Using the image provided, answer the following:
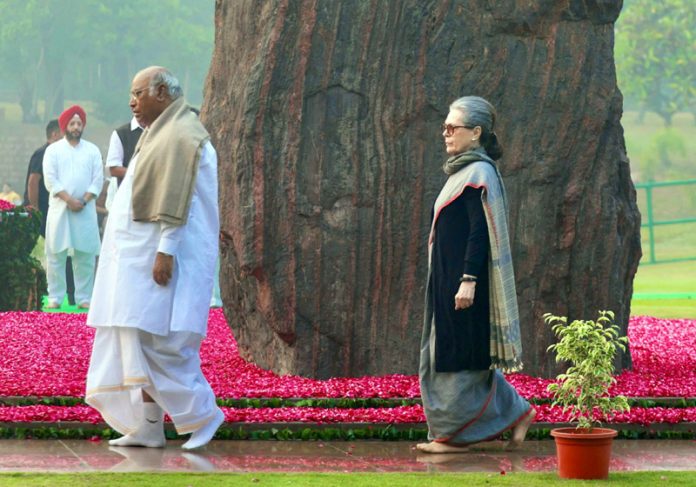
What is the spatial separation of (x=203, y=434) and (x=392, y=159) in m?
3.16

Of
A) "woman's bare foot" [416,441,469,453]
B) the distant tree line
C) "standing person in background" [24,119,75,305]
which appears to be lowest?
"woman's bare foot" [416,441,469,453]

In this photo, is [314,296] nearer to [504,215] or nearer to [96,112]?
[504,215]

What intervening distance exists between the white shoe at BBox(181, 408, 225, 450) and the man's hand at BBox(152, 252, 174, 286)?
87 cm

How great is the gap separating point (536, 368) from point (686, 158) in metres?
47.7

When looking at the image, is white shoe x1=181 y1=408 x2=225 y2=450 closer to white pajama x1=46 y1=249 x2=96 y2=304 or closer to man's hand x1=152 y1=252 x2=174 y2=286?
man's hand x1=152 y1=252 x2=174 y2=286

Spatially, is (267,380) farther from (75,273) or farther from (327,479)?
(75,273)

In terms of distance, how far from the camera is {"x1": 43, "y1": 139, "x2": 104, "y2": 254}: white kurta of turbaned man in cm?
1844

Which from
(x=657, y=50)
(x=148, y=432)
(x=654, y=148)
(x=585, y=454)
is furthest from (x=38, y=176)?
(x=657, y=50)

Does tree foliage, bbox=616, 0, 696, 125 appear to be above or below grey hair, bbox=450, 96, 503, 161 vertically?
above

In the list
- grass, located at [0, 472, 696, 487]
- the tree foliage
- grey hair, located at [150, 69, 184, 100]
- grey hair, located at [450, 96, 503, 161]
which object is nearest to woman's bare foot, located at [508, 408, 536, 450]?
grass, located at [0, 472, 696, 487]

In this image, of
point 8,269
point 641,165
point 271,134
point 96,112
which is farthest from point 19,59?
point 271,134

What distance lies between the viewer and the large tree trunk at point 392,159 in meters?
10.6

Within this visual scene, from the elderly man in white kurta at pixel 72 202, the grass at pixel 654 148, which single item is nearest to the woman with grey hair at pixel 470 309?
the elderly man in white kurta at pixel 72 202

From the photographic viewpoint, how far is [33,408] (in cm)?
909
